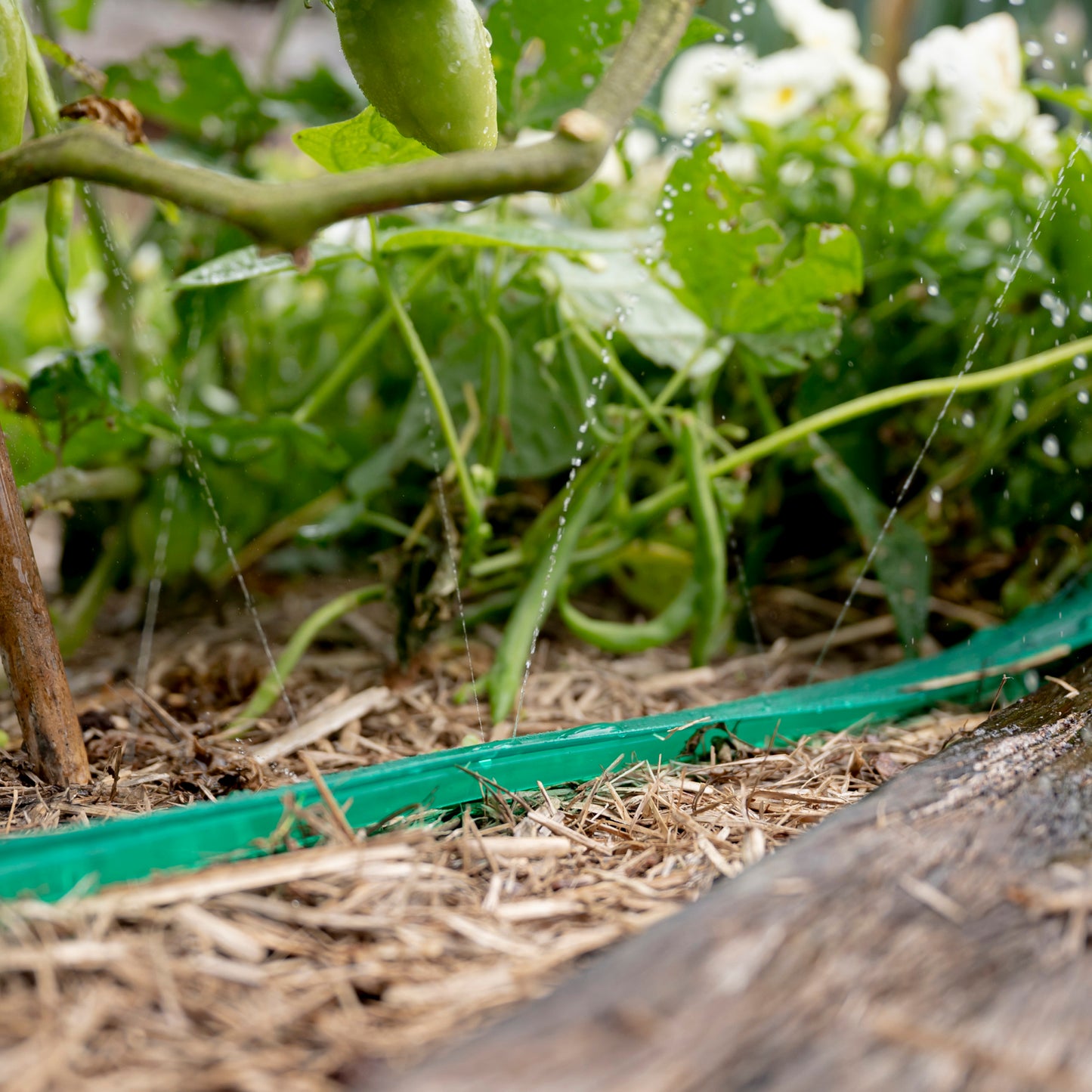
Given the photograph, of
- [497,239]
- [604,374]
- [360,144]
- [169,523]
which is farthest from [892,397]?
[169,523]

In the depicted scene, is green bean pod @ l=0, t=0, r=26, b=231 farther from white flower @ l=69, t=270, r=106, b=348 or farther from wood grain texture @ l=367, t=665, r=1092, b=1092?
white flower @ l=69, t=270, r=106, b=348

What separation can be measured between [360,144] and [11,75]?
0.71 feet

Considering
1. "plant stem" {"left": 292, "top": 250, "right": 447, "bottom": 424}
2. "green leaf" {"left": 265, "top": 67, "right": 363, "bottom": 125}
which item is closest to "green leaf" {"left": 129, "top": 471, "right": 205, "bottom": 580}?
"plant stem" {"left": 292, "top": 250, "right": 447, "bottom": 424}

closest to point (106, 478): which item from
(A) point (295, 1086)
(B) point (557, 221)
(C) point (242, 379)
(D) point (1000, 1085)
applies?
(C) point (242, 379)

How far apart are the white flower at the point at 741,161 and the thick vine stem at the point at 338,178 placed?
0.91m

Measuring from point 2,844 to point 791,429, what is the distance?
678mm

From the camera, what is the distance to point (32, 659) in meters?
0.57

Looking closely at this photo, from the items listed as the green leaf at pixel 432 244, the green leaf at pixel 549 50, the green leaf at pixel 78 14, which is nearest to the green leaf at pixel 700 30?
the green leaf at pixel 549 50

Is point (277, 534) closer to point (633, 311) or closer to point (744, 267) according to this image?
point (633, 311)

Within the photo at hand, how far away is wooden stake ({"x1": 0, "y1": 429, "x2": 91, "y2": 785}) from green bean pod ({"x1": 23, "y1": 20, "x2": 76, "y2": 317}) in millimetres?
181

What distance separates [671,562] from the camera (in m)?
1.09

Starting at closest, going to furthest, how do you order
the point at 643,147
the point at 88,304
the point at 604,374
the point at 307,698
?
the point at 307,698
the point at 604,374
the point at 643,147
the point at 88,304

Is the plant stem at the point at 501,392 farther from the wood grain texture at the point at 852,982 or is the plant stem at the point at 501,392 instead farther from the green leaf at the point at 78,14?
the green leaf at the point at 78,14

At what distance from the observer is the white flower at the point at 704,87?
124 centimetres
